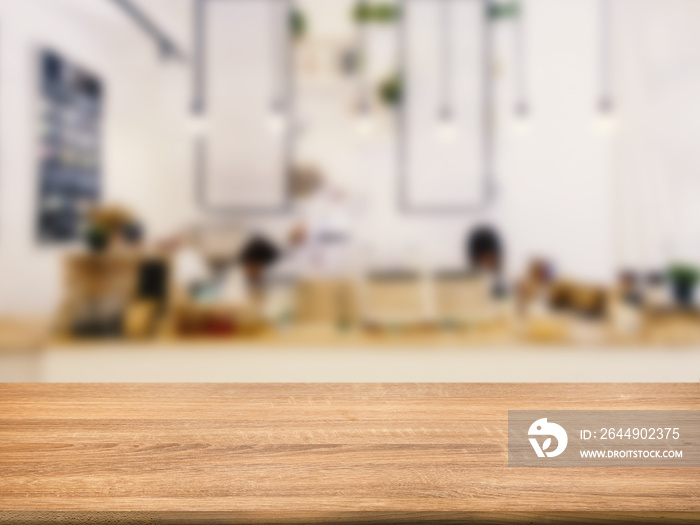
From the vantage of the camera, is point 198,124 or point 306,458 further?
point 198,124

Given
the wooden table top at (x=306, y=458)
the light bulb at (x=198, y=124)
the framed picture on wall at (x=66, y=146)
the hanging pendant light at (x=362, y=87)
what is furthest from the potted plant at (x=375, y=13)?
the wooden table top at (x=306, y=458)

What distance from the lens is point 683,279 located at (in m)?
1.04

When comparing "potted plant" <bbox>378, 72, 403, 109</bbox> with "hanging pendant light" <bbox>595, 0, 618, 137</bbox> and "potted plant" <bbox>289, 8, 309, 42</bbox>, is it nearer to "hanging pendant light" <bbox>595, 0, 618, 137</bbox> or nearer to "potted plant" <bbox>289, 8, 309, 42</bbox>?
"potted plant" <bbox>289, 8, 309, 42</bbox>

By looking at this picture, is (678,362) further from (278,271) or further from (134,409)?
(134,409)

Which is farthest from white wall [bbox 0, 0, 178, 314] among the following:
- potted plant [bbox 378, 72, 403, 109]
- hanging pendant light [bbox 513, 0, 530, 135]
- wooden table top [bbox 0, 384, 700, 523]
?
hanging pendant light [bbox 513, 0, 530, 135]

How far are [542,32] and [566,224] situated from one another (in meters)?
0.38

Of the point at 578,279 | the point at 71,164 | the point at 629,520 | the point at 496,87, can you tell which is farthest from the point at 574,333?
the point at 71,164

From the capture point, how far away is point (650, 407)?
102 centimetres

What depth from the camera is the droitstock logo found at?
94 cm

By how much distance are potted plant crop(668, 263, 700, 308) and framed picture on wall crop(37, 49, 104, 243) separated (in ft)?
3.64

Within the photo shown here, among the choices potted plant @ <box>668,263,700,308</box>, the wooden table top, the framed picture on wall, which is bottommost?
the wooden table top

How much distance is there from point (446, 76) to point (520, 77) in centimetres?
14

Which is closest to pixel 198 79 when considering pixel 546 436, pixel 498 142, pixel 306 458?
pixel 498 142

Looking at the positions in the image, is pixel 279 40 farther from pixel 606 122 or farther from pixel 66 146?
pixel 606 122
